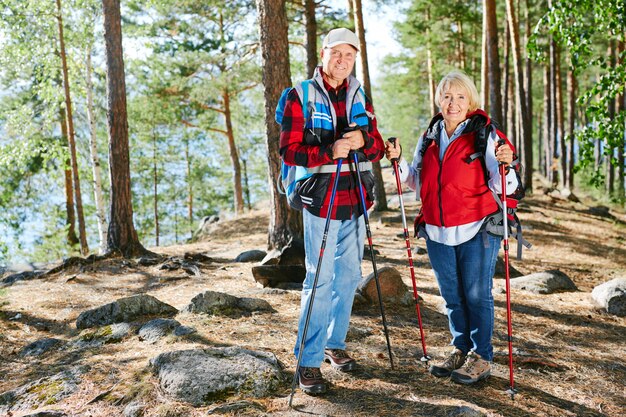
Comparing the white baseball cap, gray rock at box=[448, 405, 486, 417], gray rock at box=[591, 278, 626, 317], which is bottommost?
gray rock at box=[591, 278, 626, 317]

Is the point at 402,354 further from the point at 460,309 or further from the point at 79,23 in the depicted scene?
the point at 79,23

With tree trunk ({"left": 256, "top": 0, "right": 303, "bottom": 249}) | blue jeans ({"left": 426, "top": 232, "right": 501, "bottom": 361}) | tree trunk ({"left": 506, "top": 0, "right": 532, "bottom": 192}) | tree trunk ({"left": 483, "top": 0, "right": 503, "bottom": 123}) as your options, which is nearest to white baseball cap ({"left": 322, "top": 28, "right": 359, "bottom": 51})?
blue jeans ({"left": 426, "top": 232, "right": 501, "bottom": 361})

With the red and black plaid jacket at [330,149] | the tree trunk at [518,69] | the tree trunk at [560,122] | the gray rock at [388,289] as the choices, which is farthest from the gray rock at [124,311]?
the tree trunk at [560,122]

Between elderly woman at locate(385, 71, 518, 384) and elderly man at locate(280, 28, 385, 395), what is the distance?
0.43m

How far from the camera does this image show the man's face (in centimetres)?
333

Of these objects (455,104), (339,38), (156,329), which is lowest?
(156,329)

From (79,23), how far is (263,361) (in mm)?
12638

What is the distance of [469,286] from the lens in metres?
3.53

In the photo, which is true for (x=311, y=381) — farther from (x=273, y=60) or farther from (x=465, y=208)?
(x=273, y=60)

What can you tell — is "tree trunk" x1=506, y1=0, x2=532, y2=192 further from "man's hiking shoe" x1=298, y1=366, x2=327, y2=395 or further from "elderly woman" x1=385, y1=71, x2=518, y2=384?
"man's hiking shoe" x1=298, y1=366, x2=327, y2=395

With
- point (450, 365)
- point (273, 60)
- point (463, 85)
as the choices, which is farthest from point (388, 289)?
point (273, 60)

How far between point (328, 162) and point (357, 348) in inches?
68.8

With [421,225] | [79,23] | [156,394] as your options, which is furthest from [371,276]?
[79,23]

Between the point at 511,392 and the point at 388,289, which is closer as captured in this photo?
the point at 511,392
